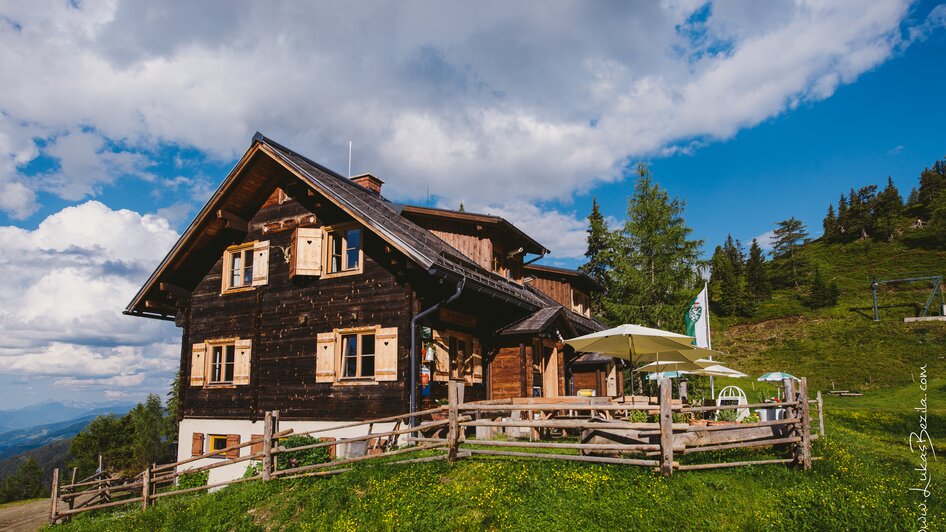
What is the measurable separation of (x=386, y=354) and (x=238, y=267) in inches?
284

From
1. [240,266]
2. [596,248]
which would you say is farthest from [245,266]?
[596,248]

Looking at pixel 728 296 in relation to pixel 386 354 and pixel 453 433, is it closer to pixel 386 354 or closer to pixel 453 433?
pixel 386 354

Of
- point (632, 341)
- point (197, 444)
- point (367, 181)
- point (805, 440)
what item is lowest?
point (197, 444)

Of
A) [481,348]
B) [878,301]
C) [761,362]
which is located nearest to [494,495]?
[481,348]

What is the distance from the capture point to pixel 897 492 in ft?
31.4

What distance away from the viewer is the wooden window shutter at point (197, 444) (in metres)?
18.9

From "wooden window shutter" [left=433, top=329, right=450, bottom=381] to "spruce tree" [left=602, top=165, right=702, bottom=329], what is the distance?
15.7m

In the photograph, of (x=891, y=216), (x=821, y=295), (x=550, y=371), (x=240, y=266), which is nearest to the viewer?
(x=240, y=266)

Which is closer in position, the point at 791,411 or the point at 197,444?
the point at 791,411

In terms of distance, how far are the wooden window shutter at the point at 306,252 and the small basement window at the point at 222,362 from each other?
154 inches

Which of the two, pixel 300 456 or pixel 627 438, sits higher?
pixel 627 438

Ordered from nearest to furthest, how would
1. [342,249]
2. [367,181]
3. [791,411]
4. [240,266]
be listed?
1. [791,411]
2. [342,249]
3. [240,266]
4. [367,181]

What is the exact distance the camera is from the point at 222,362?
63.1 feet

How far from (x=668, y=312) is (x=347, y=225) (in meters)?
18.3
